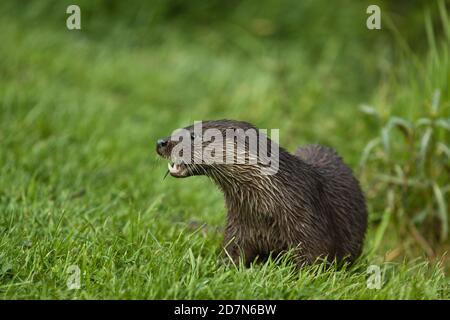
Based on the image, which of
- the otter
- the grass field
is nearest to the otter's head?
the otter

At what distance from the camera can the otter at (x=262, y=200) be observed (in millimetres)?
4008

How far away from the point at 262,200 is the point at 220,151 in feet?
1.12

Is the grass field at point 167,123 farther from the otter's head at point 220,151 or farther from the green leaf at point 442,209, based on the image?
the otter's head at point 220,151

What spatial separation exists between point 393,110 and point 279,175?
108 inches

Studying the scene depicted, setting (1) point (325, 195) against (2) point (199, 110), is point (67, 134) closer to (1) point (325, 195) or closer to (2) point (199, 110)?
(2) point (199, 110)

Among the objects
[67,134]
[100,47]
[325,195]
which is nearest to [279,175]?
[325,195]

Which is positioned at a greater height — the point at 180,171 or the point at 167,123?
the point at 167,123

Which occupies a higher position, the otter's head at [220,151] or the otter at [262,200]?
the otter's head at [220,151]

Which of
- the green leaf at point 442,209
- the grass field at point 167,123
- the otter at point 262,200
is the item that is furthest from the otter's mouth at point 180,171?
the green leaf at point 442,209

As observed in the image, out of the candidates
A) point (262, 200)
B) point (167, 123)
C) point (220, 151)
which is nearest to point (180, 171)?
point (220, 151)

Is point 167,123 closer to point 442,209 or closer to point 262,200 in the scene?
point 442,209

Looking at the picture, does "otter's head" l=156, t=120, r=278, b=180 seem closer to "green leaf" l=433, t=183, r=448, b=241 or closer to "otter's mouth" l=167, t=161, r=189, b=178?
"otter's mouth" l=167, t=161, r=189, b=178

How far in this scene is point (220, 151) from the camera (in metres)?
4.02

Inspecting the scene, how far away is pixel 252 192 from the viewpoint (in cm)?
402
